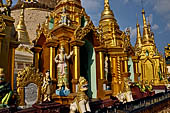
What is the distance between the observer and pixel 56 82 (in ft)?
28.5

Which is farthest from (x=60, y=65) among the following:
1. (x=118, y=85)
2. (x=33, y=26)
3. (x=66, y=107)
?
(x=33, y=26)

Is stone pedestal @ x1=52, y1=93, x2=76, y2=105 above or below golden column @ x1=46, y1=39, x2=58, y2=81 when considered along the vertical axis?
below

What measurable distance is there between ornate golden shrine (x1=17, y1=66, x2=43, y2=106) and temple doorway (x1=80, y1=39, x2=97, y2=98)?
12.7 ft

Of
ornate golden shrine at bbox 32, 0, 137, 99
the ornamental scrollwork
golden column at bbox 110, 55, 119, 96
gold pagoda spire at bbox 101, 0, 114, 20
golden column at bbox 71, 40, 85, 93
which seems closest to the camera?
the ornamental scrollwork

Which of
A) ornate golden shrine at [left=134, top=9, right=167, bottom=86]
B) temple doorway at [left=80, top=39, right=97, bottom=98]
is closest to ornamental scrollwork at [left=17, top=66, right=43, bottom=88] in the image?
temple doorway at [left=80, top=39, right=97, bottom=98]

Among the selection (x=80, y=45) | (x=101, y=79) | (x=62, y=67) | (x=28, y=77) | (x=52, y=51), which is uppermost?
(x=80, y=45)

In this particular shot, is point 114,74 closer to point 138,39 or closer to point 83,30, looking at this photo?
point 83,30

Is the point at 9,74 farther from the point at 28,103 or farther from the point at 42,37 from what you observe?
the point at 42,37

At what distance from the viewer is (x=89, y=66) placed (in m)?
10.8

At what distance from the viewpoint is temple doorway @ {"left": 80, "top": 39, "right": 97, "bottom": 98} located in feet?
33.9

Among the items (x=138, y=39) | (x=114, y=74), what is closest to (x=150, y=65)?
(x=138, y=39)

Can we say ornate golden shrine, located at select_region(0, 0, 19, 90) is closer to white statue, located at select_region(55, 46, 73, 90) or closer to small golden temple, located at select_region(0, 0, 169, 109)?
small golden temple, located at select_region(0, 0, 169, 109)

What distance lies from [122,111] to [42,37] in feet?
23.3

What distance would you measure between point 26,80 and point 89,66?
4724 millimetres
